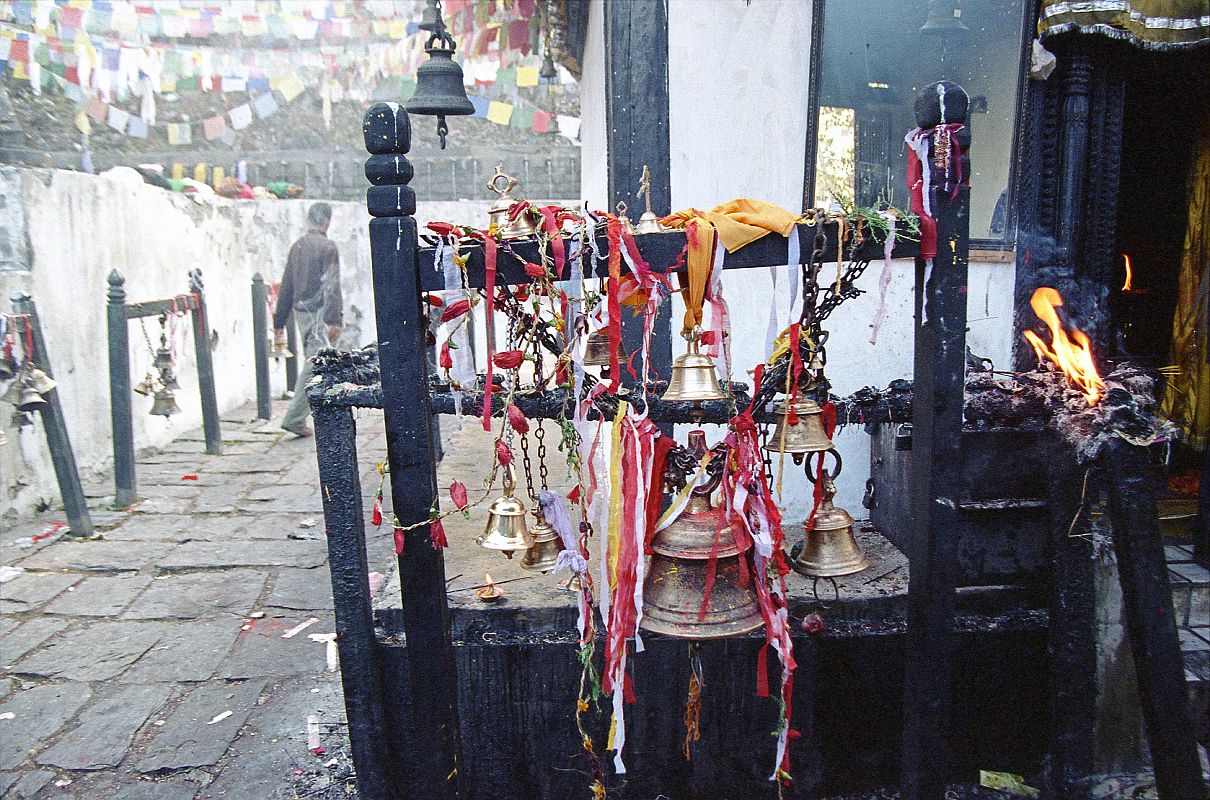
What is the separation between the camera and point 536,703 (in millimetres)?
3205

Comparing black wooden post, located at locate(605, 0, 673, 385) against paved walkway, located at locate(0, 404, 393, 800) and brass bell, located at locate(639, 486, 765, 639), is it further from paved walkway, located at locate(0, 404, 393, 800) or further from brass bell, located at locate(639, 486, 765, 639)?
paved walkway, located at locate(0, 404, 393, 800)

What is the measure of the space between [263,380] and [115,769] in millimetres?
7928

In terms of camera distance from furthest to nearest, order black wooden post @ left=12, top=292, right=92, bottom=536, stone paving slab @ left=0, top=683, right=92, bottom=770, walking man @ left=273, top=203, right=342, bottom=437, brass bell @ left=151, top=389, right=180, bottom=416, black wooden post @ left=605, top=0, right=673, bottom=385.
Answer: walking man @ left=273, top=203, right=342, bottom=437, brass bell @ left=151, top=389, right=180, bottom=416, black wooden post @ left=12, top=292, right=92, bottom=536, black wooden post @ left=605, top=0, right=673, bottom=385, stone paving slab @ left=0, top=683, right=92, bottom=770

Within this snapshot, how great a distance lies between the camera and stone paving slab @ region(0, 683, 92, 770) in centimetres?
382

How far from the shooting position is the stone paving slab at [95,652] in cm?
453

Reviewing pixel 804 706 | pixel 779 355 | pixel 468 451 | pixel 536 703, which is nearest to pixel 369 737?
pixel 536 703

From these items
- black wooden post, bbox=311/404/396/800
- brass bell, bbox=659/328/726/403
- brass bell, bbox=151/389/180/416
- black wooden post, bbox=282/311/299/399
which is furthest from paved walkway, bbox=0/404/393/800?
black wooden post, bbox=282/311/299/399

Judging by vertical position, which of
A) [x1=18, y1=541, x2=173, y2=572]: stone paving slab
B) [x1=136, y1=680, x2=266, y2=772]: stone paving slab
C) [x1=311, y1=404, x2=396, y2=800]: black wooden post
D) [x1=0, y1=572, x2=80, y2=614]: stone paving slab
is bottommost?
[x1=136, y1=680, x2=266, y2=772]: stone paving slab

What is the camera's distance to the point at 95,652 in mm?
4758

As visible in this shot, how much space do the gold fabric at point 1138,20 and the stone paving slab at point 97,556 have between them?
6.61 meters

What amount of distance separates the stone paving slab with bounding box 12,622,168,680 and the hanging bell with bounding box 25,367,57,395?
6.87ft

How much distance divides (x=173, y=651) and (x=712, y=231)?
420cm

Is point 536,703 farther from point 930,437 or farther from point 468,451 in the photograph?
point 468,451

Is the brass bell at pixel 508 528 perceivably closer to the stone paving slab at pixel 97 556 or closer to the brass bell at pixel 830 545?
the brass bell at pixel 830 545
